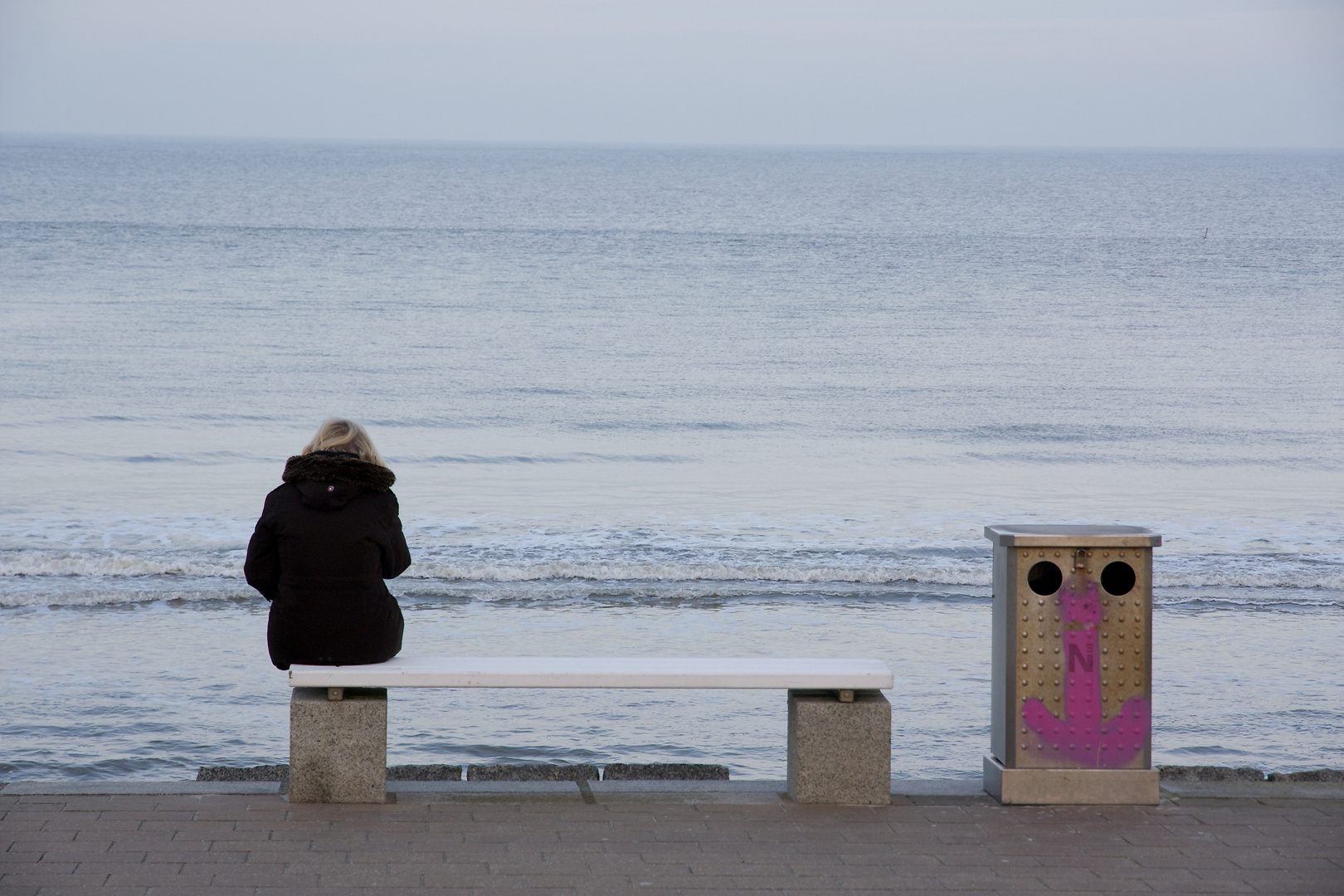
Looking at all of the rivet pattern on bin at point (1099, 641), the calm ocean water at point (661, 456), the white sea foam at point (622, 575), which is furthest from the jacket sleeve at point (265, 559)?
the white sea foam at point (622, 575)

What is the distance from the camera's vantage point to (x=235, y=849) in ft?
14.0

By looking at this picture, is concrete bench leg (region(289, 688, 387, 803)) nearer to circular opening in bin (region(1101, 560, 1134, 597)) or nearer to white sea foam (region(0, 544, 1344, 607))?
circular opening in bin (region(1101, 560, 1134, 597))

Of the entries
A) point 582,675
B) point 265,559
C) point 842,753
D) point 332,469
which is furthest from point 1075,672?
point 265,559

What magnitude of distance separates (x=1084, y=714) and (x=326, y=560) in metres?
2.88

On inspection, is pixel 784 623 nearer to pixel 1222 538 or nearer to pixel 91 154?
pixel 1222 538

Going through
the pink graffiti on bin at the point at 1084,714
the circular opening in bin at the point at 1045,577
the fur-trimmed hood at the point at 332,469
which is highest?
the fur-trimmed hood at the point at 332,469

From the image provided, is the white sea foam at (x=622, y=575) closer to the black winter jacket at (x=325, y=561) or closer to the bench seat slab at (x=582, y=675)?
the bench seat slab at (x=582, y=675)

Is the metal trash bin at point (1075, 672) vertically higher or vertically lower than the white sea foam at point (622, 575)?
higher

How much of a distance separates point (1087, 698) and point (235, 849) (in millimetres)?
3056

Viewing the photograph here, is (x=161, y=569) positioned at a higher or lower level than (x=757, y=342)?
lower

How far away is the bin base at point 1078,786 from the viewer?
16.3 feet

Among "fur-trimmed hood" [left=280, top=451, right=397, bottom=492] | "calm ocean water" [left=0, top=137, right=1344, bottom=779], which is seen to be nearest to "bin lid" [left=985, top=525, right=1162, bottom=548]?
"calm ocean water" [left=0, top=137, right=1344, bottom=779]

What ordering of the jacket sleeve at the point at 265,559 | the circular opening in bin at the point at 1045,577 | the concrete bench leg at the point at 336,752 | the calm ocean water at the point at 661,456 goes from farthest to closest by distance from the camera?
1. the calm ocean water at the point at 661,456
2. the circular opening in bin at the point at 1045,577
3. the jacket sleeve at the point at 265,559
4. the concrete bench leg at the point at 336,752

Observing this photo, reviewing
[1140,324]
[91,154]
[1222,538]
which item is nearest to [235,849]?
[1222,538]
